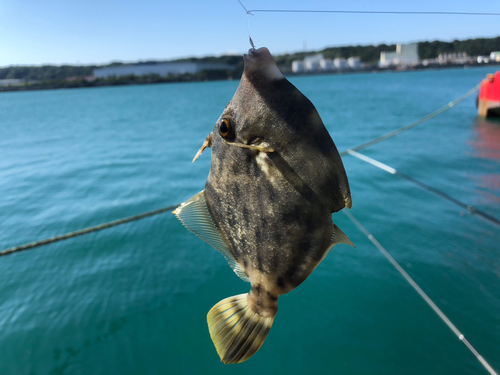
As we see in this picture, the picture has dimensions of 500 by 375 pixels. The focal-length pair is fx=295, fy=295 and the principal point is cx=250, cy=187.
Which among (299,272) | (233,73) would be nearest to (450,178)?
(299,272)

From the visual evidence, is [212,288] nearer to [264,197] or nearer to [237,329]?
[237,329]

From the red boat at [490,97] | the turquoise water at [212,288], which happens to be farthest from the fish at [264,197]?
the red boat at [490,97]

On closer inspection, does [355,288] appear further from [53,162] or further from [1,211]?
[53,162]

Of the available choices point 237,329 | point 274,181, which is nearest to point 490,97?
point 274,181

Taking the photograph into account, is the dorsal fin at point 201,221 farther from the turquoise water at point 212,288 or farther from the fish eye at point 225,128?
the turquoise water at point 212,288

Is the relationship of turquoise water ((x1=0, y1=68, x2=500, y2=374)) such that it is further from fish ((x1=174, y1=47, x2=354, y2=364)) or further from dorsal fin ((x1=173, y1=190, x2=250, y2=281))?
dorsal fin ((x1=173, y1=190, x2=250, y2=281))

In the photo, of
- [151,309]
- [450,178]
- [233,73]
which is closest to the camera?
[151,309]

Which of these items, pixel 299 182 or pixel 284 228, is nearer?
pixel 299 182
